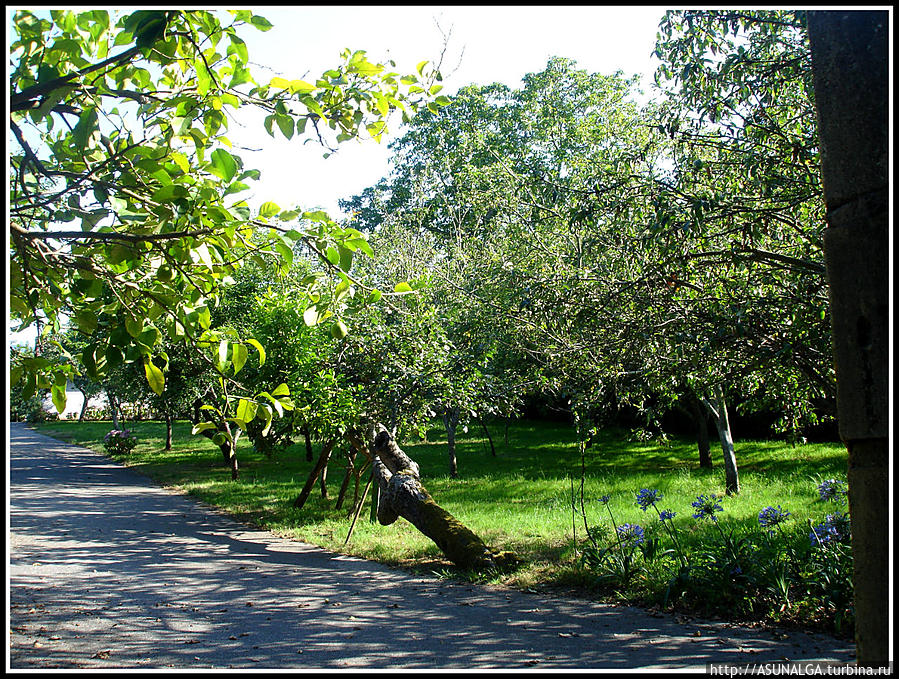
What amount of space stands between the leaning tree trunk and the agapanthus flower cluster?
121 inches

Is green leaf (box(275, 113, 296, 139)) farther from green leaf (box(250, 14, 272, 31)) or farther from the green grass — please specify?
the green grass

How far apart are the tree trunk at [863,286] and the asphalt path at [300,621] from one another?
295cm

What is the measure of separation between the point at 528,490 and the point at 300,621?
8.25 m

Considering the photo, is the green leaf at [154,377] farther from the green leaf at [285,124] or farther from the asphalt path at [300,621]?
the asphalt path at [300,621]

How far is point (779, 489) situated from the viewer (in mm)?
11375

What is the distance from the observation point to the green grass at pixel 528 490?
838cm

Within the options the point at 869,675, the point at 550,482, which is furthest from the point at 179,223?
the point at 550,482

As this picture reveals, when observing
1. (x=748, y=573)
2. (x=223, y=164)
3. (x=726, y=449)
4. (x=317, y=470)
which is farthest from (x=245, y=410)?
(x=726, y=449)

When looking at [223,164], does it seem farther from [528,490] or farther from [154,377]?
[528,490]

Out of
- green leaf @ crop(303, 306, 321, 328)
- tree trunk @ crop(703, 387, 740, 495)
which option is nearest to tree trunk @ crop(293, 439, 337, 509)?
tree trunk @ crop(703, 387, 740, 495)

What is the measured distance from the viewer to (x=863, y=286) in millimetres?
1754

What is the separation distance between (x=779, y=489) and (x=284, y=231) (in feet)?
36.9

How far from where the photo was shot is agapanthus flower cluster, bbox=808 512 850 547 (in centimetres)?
574

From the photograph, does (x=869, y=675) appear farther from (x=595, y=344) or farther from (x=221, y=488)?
(x=221, y=488)
